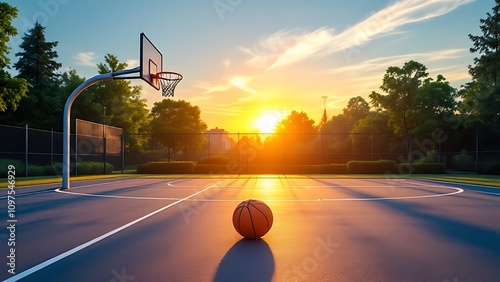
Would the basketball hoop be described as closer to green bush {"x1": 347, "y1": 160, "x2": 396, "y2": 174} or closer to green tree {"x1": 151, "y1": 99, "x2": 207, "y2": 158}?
green bush {"x1": 347, "y1": 160, "x2": 396, "y2": 174}

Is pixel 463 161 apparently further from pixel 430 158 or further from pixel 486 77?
pixel 486 77

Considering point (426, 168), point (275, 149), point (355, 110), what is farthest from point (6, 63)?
point (355, 110)

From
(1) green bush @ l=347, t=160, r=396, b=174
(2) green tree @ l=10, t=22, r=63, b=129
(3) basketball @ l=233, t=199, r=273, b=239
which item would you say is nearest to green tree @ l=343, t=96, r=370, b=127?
(1) green bush @ l=347, t=160, r=396, b=174

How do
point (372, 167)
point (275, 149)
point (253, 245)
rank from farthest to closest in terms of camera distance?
point (275, 149) → point (372, 167) → point (253, 245)

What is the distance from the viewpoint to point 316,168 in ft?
98.0

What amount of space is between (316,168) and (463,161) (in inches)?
526

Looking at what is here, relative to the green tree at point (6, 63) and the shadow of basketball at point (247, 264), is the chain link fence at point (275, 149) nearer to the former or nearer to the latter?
the green tree at point (6, 63)

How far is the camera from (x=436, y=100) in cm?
3669

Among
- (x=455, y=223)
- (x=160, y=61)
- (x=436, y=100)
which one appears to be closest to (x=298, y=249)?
(x=455, y=223)

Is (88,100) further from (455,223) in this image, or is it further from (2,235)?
(455,223)

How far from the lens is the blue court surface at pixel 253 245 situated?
3.93 meters

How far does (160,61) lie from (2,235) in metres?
12.8

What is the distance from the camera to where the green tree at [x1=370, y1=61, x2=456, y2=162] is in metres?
36.2

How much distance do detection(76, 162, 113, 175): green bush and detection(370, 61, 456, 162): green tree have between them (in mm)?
28272
